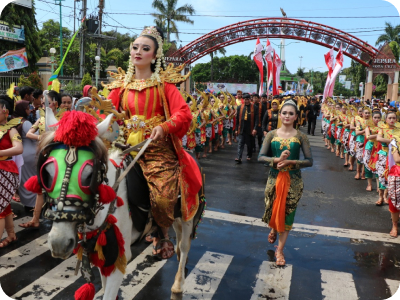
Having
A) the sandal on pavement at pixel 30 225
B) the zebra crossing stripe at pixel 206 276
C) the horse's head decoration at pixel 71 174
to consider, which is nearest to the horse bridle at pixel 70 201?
the horse's head decoration at pixel 71 174

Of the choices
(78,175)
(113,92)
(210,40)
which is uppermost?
(210,40)

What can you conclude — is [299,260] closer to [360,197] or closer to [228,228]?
[228,228]

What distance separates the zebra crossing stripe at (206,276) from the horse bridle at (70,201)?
6.78ft

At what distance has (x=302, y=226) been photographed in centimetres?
616

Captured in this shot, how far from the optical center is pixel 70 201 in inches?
85.6

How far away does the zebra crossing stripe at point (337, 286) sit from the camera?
3982 millimetres

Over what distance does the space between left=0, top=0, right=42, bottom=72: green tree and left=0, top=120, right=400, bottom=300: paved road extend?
1890 centimetres

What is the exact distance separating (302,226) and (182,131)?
369cm

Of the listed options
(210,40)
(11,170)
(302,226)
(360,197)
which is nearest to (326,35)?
(210,40)

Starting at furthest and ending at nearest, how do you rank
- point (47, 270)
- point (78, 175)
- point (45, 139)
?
point (47, 270)
point (45, 139)
point (78, 175)

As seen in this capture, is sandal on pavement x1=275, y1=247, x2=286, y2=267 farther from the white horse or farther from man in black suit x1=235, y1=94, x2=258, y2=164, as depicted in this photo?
man in black suit x1=235, y1=94, x2=258, y2=164

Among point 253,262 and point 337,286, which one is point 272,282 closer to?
point 253,262

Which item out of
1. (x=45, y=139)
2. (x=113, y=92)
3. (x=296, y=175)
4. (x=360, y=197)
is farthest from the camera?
(x=360, y=197)

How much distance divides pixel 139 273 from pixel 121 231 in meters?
1.57
